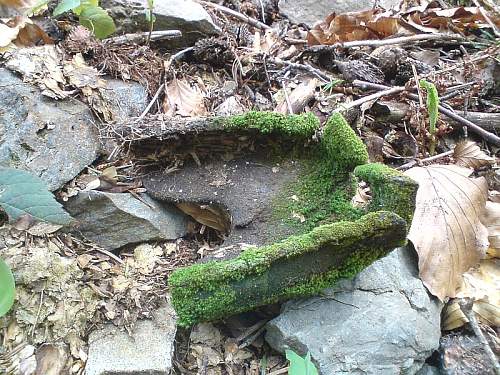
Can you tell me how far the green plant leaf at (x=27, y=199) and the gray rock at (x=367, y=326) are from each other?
75 centimetres

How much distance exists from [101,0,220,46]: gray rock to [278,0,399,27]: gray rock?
69 cm

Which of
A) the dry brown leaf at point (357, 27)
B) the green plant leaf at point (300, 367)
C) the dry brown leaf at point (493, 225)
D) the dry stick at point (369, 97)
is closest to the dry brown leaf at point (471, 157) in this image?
the dry brown leaf at point (493, 225)

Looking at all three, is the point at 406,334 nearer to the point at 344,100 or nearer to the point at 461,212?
the point at 461,212

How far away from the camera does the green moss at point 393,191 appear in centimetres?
148

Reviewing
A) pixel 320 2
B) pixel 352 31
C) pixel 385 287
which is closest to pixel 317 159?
pixel 385 287

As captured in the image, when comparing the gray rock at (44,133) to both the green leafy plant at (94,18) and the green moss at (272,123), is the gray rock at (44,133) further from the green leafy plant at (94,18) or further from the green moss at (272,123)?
the green moss at (272,123)

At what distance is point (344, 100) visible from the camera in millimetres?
2275

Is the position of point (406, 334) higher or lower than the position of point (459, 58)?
lower

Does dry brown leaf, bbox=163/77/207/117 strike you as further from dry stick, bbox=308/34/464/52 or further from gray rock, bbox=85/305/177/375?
gray rock, bbox=85/305/177/375

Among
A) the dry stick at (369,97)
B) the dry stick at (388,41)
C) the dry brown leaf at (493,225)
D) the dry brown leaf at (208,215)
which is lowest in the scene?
the dry brown leaf at (208,215)

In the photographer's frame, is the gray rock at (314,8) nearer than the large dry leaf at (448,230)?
No

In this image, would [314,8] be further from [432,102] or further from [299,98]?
[432,102]

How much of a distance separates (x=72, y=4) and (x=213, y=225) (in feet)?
3.29

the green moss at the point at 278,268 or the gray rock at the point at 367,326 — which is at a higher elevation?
the green moss at the point at 278,268
